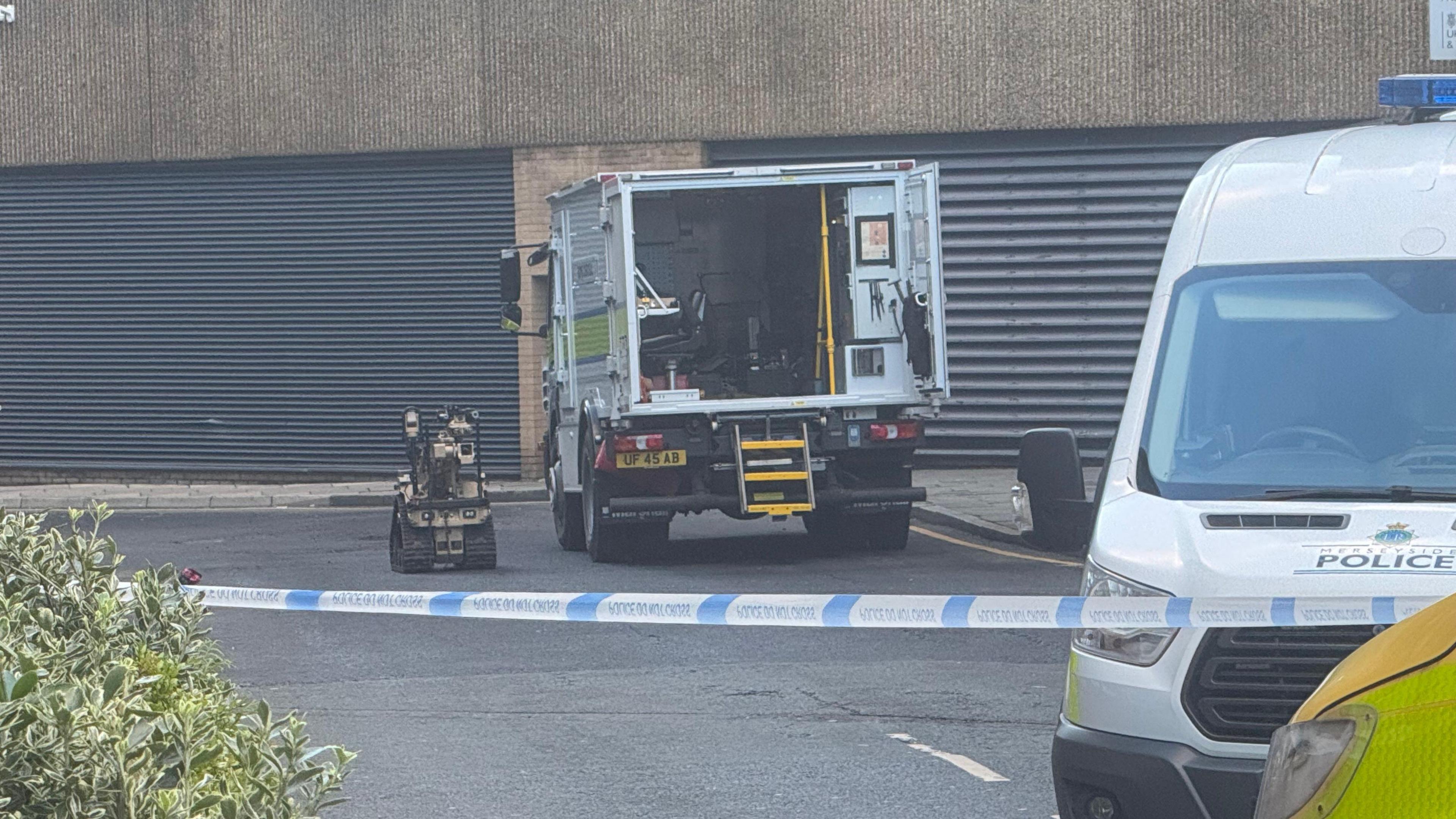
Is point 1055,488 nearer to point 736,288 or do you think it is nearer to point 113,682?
point 113,682

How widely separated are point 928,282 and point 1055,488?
8660 millimetres

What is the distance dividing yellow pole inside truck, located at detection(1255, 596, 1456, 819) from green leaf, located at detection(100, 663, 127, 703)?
85.0 inches

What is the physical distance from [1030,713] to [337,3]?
18250mm

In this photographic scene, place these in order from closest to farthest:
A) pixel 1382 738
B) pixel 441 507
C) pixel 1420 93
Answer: pixel 1382 738, pixel 1420 93, pixel 441 507

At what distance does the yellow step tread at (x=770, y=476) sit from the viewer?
1390 centimetres

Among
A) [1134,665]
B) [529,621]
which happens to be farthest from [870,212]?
[1134,665]

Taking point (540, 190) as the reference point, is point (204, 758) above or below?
below

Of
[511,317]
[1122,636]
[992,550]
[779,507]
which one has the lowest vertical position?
[992,550]

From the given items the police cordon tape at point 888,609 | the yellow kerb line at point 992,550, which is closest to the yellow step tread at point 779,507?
the yellow kerb line at point 992,550

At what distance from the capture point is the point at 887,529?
14945mm

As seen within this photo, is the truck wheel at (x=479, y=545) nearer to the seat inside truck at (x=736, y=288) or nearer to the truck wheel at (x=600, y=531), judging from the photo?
the truck wheel at (x=600, y=531)

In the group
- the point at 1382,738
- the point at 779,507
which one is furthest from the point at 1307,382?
the point at 779,507

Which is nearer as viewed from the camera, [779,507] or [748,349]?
[779,507]

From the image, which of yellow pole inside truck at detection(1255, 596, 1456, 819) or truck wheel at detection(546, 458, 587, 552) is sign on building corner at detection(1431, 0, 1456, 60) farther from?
truck wheel at detection(546, 458, 587, 552)
